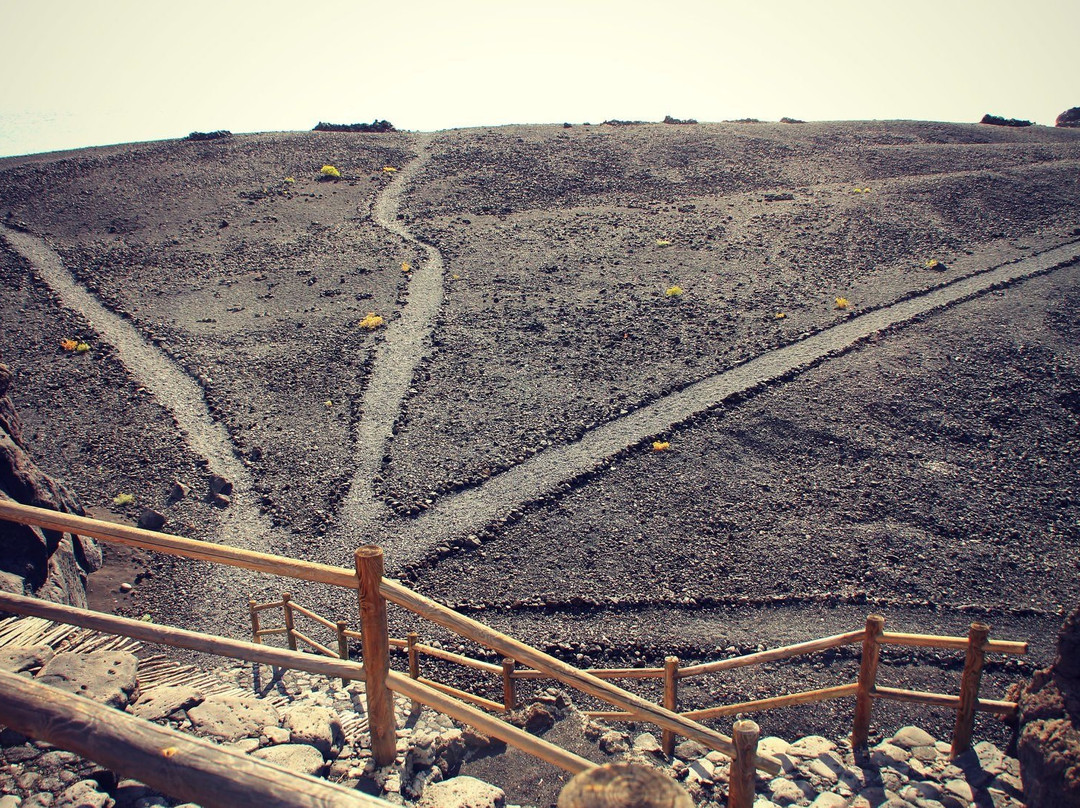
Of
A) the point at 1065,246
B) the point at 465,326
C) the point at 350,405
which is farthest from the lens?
the point at 1065,246

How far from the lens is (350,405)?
2034 centimetres

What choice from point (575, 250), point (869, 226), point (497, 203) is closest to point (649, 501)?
point (575, 250)

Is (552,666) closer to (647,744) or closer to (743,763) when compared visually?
(743,763)

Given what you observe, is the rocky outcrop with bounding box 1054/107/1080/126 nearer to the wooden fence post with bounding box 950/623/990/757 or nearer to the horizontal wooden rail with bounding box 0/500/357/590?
the wooden fence post with bounding box 950/623/990/757

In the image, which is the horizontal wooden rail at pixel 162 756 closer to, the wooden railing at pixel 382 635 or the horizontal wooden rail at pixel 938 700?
the wooden railing at pixel 382 635

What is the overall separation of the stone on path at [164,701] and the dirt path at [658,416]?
7719 millimetres

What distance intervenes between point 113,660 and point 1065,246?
110 feet

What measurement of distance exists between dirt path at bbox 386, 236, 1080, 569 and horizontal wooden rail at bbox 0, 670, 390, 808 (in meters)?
10.6

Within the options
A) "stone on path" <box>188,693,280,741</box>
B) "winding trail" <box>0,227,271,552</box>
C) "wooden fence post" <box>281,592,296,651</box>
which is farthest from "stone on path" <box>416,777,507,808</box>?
"winding trail" <box>0,227,271,552</box>

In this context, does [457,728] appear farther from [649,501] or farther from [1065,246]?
[1065,246]

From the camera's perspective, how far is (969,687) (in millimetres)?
8125

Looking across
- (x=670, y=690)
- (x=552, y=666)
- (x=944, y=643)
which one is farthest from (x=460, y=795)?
(x=944, y=643)

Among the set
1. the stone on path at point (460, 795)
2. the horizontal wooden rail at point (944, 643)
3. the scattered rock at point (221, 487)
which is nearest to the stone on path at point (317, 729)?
the stone on path at point (460, 795)

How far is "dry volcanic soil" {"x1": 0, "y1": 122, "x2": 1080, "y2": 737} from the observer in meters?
13.5
